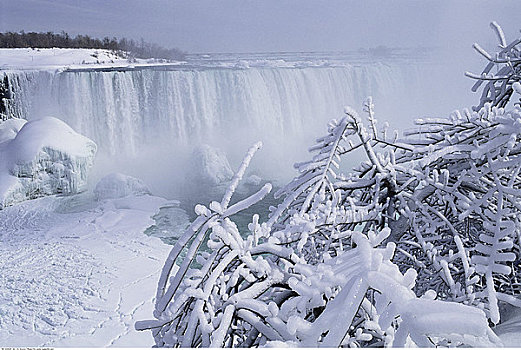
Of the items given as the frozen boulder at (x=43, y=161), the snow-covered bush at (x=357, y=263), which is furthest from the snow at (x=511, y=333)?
the frozen boulder at (x=43, y=161)

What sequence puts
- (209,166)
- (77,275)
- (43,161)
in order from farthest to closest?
(209,166) → (43,161) → (77,275)

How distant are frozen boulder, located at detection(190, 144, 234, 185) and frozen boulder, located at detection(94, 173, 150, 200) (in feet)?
2.75

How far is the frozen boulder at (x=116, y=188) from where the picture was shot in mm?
5887

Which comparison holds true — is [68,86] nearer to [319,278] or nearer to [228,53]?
[228,53]

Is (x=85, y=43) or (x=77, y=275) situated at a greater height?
(x=85, y=43)

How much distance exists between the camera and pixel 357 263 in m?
0.40

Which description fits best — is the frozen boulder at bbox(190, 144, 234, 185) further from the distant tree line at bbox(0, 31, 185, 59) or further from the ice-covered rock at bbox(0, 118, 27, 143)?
the ice-covered rock at bbox(0, 118, 27, 143)

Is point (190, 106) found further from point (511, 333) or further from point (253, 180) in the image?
point (511, 333)

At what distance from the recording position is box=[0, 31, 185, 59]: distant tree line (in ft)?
21.1

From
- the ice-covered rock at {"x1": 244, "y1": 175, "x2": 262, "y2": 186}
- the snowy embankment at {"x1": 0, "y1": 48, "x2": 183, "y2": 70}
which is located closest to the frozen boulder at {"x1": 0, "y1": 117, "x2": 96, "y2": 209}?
the snowy embankment at {"x1": 0, "y1": 48, "x2": 183, "y2": 70}

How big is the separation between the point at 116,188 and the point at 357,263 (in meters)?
5.81

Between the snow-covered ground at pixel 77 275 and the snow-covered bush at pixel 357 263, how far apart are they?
2.17m

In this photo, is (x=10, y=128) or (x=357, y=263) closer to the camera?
(x=357, y=263)

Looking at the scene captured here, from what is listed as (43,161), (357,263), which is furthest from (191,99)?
(357,263)
